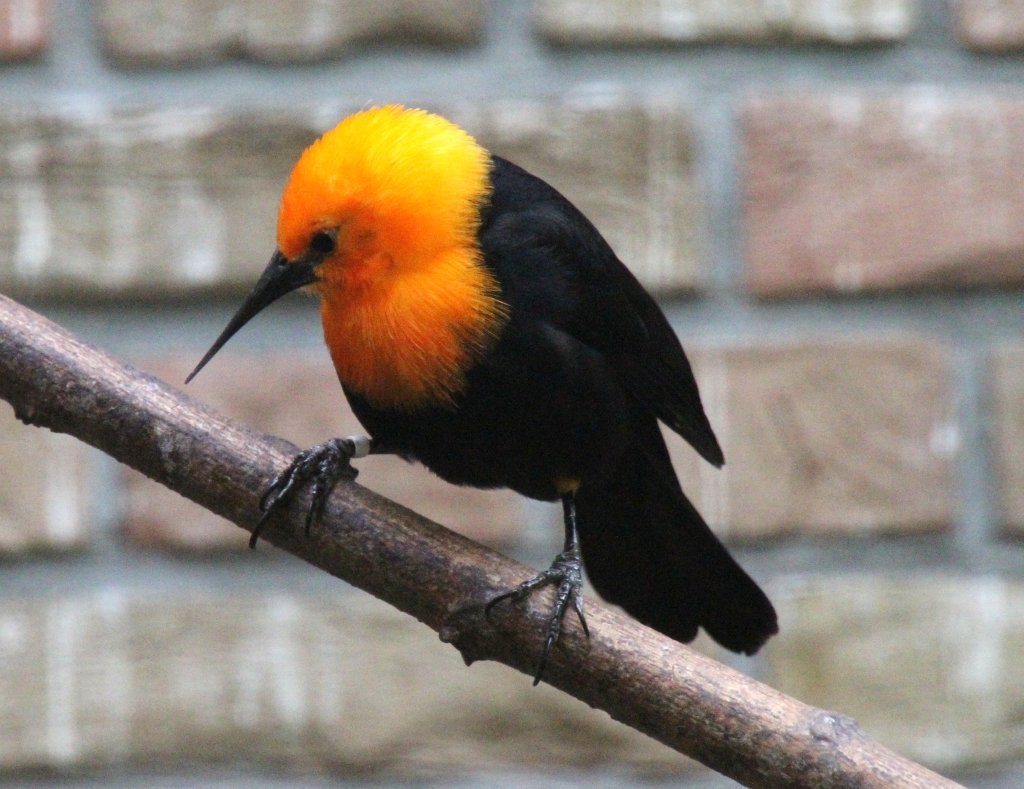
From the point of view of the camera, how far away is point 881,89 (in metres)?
1.48

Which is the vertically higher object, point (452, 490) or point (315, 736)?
point (452, 490)

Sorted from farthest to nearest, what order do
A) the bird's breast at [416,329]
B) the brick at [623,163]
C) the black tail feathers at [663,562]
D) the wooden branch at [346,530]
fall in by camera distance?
1. the brick at [623,163]
2. the black tail feathers at [663,562]
3. the bird's breast at [416,329]
4. the wooden branch at [346,530]

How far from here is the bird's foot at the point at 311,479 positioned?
42.5 inches

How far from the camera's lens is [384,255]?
4.07 feet

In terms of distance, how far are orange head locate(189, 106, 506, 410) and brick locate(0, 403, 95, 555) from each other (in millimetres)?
325

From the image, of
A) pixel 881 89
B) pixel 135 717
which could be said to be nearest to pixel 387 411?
pixel 135 717

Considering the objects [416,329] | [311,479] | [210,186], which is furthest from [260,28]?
[311,479]

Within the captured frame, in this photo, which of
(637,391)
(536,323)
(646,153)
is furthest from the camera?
(646,153)

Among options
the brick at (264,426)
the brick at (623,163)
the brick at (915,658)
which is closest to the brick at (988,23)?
the brick at (623,163)

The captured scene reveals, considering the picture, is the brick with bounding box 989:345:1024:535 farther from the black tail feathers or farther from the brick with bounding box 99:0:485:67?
the brick with bounding box 99:0:485:67

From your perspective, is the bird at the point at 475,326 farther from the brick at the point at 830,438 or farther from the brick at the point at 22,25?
the brick at the point at 22,25

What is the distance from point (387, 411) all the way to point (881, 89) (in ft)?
2.06

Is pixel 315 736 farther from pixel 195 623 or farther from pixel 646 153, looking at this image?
pixel 646 153

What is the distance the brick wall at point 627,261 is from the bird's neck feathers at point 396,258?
225 mm
